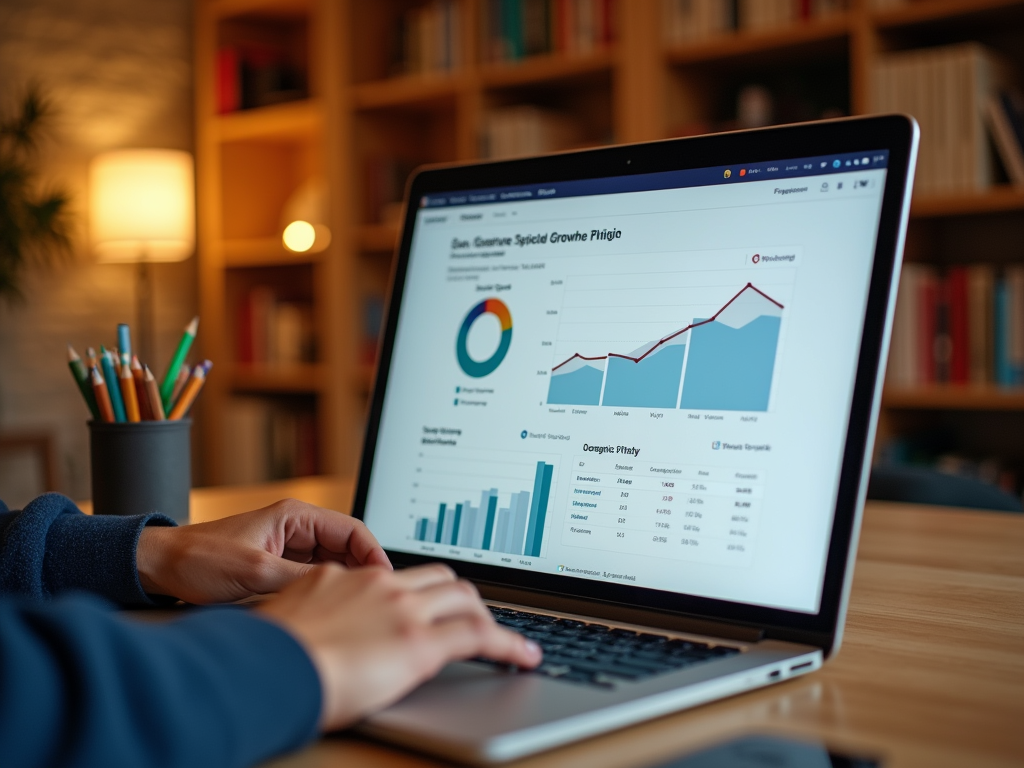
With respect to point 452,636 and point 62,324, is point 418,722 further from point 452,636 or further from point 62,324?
point 62,324

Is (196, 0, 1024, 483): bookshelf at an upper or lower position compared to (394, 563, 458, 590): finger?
upper

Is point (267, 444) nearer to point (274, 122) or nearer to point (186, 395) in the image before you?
point (274, 122)

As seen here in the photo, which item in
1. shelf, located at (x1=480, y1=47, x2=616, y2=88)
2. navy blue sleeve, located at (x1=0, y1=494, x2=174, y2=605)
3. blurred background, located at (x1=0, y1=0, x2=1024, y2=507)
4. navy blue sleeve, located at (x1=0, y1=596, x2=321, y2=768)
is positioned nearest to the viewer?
navy blue sleeve, located at (x1=0, y1=596, x2=321, y2=768)

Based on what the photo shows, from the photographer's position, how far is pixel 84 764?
0.40m

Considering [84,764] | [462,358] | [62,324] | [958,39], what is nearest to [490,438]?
[462,358]

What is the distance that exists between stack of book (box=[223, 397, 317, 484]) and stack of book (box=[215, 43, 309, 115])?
1125 millimetres

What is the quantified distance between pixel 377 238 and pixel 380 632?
9.82 ft

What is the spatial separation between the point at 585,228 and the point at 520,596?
0.95 feet

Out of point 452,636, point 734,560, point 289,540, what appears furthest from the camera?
point 289,540

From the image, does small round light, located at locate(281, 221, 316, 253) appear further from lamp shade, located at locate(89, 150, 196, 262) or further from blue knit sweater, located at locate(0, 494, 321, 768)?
blue knit sweater, located at locate(0, 494, 321, 768)

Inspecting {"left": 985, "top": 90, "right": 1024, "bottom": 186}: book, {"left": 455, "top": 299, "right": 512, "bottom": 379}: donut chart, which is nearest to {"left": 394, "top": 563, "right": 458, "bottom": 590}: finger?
{"left": 455, "top": 299, "right": 512, "bottom": 379}: donut chart

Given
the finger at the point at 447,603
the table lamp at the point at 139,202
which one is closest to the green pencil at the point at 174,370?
the finger at the point at 447,603

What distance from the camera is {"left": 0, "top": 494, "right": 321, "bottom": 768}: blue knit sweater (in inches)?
16.1

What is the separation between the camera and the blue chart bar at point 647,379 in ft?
2.39
